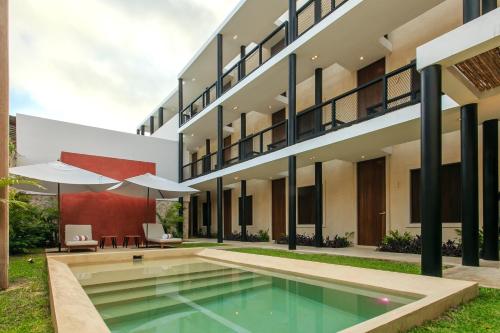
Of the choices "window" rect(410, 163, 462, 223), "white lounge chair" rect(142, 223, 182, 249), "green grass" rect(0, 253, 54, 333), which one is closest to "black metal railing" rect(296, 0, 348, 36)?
"window" rect(410, 163, 462, 223)

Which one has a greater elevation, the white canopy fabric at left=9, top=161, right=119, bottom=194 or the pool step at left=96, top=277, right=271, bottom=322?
the white canopy fabric at left=9, top=161, right=119, bottom=194

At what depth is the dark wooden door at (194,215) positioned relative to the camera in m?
22.1

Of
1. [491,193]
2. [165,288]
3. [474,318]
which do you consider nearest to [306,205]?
[491,193]

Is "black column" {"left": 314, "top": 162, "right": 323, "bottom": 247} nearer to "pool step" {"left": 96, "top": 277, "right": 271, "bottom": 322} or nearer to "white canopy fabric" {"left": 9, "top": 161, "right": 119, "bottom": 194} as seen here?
"pool step" {"left": 96, "top": 277, "right": 271, "bottom": 322}

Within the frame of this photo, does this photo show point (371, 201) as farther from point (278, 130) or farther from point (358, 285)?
point (358, 285)

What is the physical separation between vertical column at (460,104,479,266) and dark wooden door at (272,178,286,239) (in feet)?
31.4

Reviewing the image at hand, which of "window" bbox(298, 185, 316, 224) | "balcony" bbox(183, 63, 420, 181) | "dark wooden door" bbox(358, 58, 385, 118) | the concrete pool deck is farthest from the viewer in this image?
"window" bbox(298, 185, 316, 224)

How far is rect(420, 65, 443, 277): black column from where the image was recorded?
16.3 ft

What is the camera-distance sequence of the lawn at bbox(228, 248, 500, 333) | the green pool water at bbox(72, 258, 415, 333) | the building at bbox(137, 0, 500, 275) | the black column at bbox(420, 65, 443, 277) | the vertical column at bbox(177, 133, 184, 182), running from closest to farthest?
the lawn at bbox(228, 248, 500, 333)
the green pool water at bbox(72, 258, 415, 333)
the black column at bbox(420, 65, 443, 277)
the building at bbox(137, 0, 500, 275)
the vertical column at bbox(177, 133, 184, 182)

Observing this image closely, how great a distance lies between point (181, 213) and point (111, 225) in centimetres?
394

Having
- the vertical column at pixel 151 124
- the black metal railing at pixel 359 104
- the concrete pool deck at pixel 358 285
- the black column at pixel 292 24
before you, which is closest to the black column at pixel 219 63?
the black column at pixel 292 24

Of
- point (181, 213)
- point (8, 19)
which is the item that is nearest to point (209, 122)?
point (181, 213)

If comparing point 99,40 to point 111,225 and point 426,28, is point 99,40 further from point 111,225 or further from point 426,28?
point 426,28

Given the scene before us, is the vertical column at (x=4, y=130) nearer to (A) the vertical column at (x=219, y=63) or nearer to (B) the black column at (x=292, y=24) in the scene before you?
(B) the black column at (x=292, y=24)
